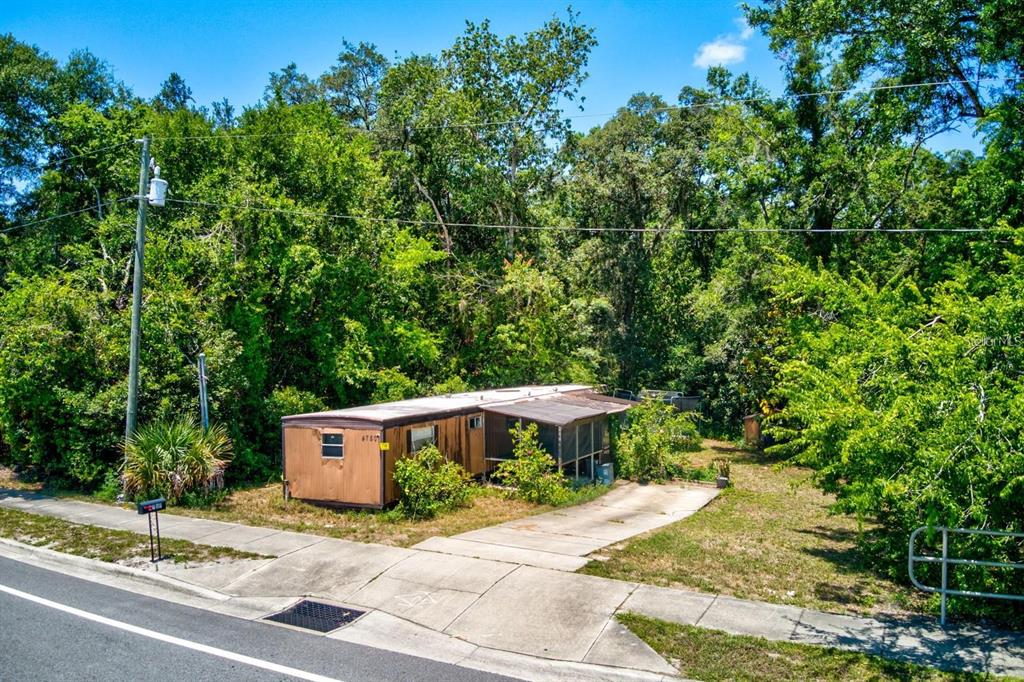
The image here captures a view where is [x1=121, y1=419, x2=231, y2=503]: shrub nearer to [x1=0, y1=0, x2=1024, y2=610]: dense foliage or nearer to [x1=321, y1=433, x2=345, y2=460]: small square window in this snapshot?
[x1=0, y1=0, x2=1024, y2=610]: dense foliage

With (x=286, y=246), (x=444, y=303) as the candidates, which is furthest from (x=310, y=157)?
(x=444, y=303)

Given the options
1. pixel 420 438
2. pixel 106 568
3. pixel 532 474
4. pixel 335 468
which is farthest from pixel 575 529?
pixel 106 568

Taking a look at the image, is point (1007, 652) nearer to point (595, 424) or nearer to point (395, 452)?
point (395, 452)

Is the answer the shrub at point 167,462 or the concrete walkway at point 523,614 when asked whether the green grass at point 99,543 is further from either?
the shrub at point 167,462

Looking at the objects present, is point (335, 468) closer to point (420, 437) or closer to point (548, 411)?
point (420, 437)

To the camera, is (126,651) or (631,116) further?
(631,116)
